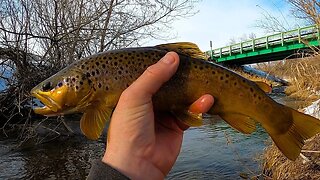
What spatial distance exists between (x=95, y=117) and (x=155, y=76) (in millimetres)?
532

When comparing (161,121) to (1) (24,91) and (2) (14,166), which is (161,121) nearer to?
(2) (14,166)

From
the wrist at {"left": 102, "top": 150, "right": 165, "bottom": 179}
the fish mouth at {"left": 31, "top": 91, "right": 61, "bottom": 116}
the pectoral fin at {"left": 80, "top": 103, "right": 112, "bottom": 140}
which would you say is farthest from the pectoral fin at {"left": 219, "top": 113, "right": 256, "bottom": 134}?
the fish mouth at {"left": 31, "top": 91, "right": 61, "bottom": 116}

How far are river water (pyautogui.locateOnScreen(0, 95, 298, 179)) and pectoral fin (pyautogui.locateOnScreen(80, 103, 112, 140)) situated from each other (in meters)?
6.84

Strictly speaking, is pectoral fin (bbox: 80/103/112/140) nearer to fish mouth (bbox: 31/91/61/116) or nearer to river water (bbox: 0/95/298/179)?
fish mouth (bbox: 31/91/61/116)

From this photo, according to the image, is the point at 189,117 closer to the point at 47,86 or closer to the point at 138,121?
the point at 138,121

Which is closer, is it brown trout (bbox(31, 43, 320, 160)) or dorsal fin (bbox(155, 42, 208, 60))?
brown trout (bbox(31, 43, 320, 160))

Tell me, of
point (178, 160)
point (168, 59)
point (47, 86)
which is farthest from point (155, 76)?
point (178, 160)

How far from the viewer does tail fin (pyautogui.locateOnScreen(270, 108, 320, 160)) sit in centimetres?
246

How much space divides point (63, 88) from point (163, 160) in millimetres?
924

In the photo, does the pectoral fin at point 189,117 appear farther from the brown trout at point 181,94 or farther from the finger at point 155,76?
the finger at point 155,76

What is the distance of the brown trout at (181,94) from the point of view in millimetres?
2457

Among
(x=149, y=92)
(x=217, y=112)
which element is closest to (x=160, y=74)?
(x=149, y=92)

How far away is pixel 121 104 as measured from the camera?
7.82 ft

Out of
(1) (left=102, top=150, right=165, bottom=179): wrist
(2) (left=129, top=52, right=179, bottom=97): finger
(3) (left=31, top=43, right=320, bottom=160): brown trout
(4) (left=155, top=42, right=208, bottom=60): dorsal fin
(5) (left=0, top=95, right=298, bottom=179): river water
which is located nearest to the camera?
(1) (left=102, top=150, right=165, bottom=179): wrist
